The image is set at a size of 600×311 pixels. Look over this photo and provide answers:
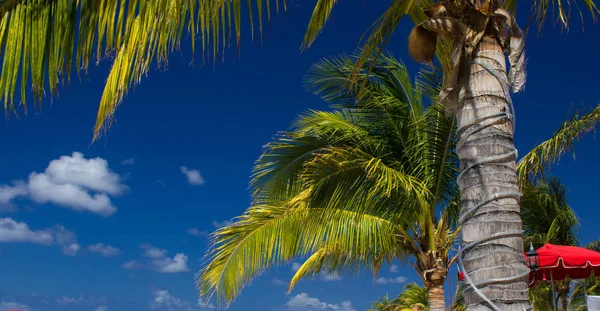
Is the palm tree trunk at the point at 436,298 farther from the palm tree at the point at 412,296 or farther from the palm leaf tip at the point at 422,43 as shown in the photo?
the palm tree at the point at 412,296

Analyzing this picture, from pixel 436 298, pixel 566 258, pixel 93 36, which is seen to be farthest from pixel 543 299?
pixel 93 36

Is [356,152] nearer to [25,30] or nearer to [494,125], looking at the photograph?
[494,125]

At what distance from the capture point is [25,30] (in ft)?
7.31

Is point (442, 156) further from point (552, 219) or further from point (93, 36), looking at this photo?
point (552, 219)

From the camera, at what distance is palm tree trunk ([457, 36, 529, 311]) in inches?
122

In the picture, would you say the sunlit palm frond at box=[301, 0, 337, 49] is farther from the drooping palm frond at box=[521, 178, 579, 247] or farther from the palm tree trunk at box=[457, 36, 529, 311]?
the drooping palm frond at box=[521, 178, 579, 247]

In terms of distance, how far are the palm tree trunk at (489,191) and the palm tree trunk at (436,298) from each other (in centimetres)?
592

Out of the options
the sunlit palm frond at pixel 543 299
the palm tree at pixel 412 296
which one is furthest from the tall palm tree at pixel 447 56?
the palm tree at pixel 412 296

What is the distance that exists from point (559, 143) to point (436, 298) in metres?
3.48

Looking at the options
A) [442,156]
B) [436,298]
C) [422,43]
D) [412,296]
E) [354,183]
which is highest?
[412,296]

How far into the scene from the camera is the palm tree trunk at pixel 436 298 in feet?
29.2

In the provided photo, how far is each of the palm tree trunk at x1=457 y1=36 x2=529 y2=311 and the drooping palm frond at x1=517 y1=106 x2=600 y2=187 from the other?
7.10 m

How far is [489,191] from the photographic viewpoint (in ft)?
10.5

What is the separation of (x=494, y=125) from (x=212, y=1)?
174cm
